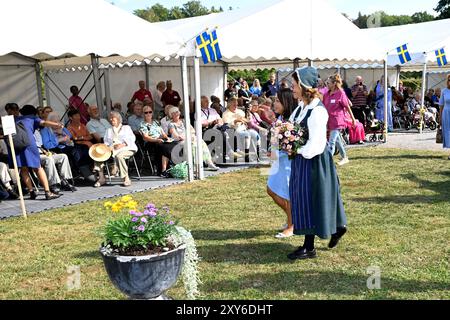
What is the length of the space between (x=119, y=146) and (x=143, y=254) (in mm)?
5305

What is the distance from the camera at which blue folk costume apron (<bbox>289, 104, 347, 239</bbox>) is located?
4.21 metres

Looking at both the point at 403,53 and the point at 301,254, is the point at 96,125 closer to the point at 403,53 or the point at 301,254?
the point at 301,254

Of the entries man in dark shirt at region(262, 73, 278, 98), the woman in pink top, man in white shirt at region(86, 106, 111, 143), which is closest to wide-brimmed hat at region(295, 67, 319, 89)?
the woman in pink top

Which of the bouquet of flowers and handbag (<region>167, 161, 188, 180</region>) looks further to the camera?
handbag (<region>167, 161, 188, 180</region>)

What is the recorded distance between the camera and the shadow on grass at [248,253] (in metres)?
4.55

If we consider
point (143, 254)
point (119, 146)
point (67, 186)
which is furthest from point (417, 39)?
point (143, 254)

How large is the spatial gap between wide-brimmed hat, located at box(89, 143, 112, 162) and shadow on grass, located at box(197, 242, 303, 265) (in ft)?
11.6

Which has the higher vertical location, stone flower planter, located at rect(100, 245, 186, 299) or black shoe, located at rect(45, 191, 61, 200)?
stone flower planter, located at rect(100, 245, 186, 299)

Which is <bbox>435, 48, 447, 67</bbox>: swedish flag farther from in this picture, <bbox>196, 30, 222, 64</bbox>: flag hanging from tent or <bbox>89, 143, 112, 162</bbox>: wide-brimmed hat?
<bbox>89, 143, 112, 162</bbox>: wide-brimmed hat

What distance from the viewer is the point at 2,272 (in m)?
4.48

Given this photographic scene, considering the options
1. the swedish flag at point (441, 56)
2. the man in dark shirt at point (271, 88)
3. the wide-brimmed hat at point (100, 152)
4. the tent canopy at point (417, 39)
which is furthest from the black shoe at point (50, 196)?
the swedish flag at point (441, 56)

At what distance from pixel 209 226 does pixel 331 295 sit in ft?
7.27

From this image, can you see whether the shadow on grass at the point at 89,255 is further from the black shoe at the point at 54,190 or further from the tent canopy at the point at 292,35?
the tent canopy at the point at 292,35

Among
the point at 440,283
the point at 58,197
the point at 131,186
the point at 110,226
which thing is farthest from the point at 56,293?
the point at 131,186
